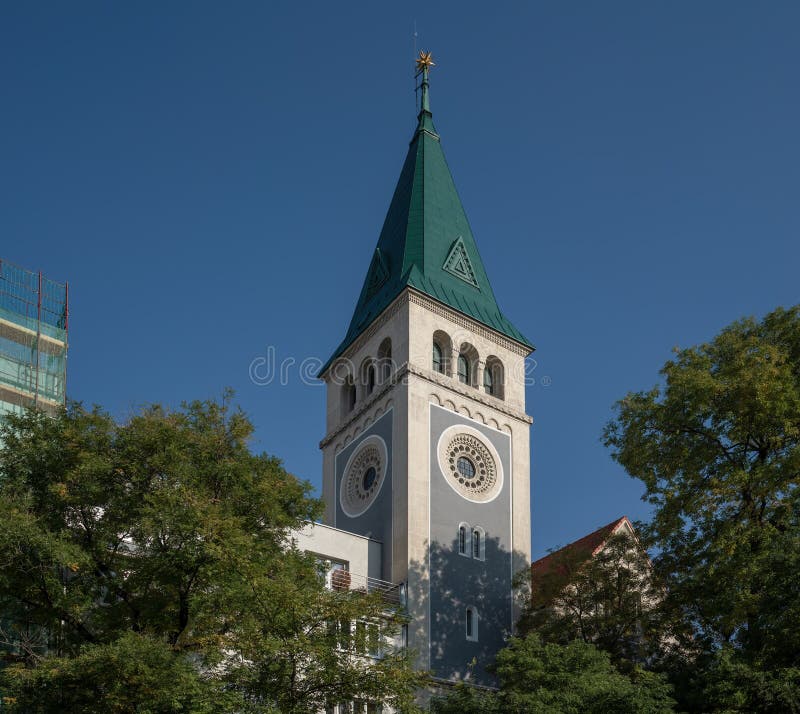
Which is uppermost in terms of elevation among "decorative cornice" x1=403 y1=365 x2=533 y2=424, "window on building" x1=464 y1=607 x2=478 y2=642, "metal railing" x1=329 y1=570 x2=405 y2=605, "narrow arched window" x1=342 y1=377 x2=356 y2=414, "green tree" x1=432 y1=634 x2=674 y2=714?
"narrow arched window" x1=342 y1=377 x2=356 y2=414

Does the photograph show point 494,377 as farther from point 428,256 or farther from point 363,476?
point 363,476

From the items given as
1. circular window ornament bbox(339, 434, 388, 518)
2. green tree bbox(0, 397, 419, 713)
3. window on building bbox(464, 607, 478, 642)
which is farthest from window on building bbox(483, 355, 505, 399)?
green tree bbox(0, 397, 419, 713)

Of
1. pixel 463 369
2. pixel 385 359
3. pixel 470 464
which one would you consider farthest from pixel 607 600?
pixel 385 359

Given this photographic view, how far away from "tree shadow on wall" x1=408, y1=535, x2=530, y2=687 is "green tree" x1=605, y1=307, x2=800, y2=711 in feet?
30.0

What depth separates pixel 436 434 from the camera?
41719 mm

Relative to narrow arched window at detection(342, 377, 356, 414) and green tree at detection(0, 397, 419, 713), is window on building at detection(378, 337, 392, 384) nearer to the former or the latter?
narrow arched window at detection(342, 377, 356, 414)

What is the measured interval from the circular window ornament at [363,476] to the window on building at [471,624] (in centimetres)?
538

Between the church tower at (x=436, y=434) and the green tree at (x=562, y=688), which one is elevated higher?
the church tower at (x=436, y=434)

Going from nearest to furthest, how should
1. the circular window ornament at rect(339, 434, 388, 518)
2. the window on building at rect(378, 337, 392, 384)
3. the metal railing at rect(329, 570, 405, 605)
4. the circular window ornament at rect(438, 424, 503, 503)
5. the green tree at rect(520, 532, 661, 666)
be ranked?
the green tree at rect(520, 532, 661, 666) → the metal railing at rect(329, 570, 405, 605) → the circular window ornament at rect(438, 424, 503, 503) → the circular window ornament at rect(339, 434, 388, 518) → the window on building at rect(378, 337, 392, 384)

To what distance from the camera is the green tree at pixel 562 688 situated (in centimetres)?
2557

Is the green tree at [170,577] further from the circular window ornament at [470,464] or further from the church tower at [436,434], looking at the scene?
the circular window ornament at [470,464]

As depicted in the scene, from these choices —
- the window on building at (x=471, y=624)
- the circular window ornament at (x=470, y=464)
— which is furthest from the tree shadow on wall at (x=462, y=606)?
the circular window ornament at (x=470, y=464)

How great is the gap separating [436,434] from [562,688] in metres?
15.3

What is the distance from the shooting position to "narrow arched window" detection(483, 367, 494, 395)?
148 ft
